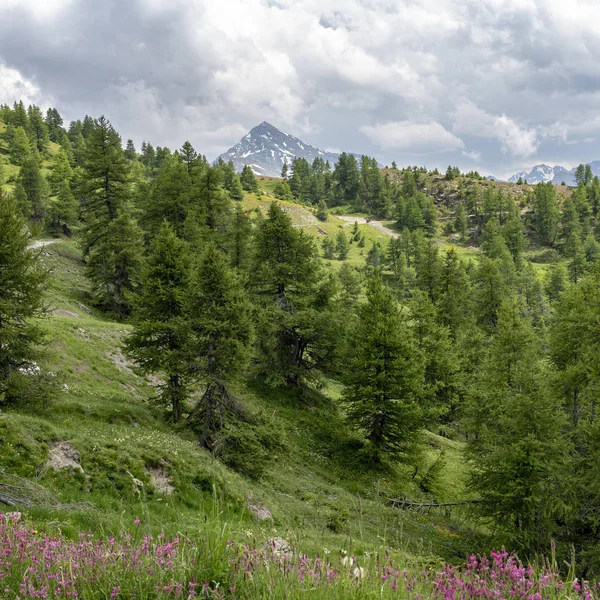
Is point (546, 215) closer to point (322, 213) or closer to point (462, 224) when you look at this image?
point (462, 224)

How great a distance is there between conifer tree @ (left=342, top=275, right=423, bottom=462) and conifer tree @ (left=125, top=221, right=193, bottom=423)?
34.1ft

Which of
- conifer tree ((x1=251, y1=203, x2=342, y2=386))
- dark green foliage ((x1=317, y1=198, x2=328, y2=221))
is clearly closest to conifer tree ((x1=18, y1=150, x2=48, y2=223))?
conifer tree ((x1=251, y1=203, x2=342, y2=386))

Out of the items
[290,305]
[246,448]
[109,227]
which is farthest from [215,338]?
[109,227]

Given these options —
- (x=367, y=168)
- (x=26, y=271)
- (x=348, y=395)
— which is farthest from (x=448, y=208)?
(x=26, y=271)

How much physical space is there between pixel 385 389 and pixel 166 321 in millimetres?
13186

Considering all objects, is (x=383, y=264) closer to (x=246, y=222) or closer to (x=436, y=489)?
(x=246, y=222)

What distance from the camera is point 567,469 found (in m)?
16.5

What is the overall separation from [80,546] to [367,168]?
18866 cm

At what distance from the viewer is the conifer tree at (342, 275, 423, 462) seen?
83.2 feet

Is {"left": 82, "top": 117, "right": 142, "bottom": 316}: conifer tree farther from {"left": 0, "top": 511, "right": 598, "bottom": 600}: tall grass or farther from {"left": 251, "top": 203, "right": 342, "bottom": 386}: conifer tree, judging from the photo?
{"left": 0, "top": 511, "right": 598, "bottom": 600}: tall grass

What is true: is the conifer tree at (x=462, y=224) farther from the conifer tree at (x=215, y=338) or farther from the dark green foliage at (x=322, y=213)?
the conifer tree at (x=215, y=338)

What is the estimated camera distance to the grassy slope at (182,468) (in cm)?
851

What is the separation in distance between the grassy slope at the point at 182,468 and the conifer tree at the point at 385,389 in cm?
207

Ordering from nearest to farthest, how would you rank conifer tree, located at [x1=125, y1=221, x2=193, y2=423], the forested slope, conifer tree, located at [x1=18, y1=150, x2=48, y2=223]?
the forested slope, conifer tree, located at [x1=125, y1=221, x2=193, y2=423], conifer tree, located at [x1=18, y1=150, x2=48, y2=223]
